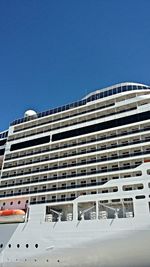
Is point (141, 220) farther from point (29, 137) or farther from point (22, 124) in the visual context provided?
point (22, 124)

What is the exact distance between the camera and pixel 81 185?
777 inches

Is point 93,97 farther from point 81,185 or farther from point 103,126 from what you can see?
point 81,185

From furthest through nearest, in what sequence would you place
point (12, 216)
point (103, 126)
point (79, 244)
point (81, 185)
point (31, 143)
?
1. point (31, 143)
2. point (103, 126)
3. point (12, 216)
4. point (81, 185)
5. point (79, 244)

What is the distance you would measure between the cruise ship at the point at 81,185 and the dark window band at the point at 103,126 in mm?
87

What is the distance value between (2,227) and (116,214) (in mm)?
10000

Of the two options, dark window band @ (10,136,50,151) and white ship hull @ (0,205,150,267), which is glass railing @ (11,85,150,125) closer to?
dark window band @ (10,136,50,151)

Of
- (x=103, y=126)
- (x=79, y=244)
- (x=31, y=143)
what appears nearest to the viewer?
(x=79, y=244)

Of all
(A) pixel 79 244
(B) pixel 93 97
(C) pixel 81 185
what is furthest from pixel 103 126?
(A) pixel 79 244

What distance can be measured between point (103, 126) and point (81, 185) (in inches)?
226

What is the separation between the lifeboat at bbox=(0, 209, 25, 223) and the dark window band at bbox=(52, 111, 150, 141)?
792 centimetres

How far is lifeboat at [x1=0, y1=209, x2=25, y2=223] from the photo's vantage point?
19.7 meters

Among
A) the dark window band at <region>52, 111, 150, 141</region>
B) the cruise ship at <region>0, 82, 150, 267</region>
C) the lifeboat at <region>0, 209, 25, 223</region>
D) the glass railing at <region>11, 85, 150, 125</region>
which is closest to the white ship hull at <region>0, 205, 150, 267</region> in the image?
the cruise ship at <region>0, 82, 150, 267</region>

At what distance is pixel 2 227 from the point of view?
2006 cm

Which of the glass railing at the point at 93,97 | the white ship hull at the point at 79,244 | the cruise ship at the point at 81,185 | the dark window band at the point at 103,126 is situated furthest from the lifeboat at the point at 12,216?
the glass railing at the point at 93,97
